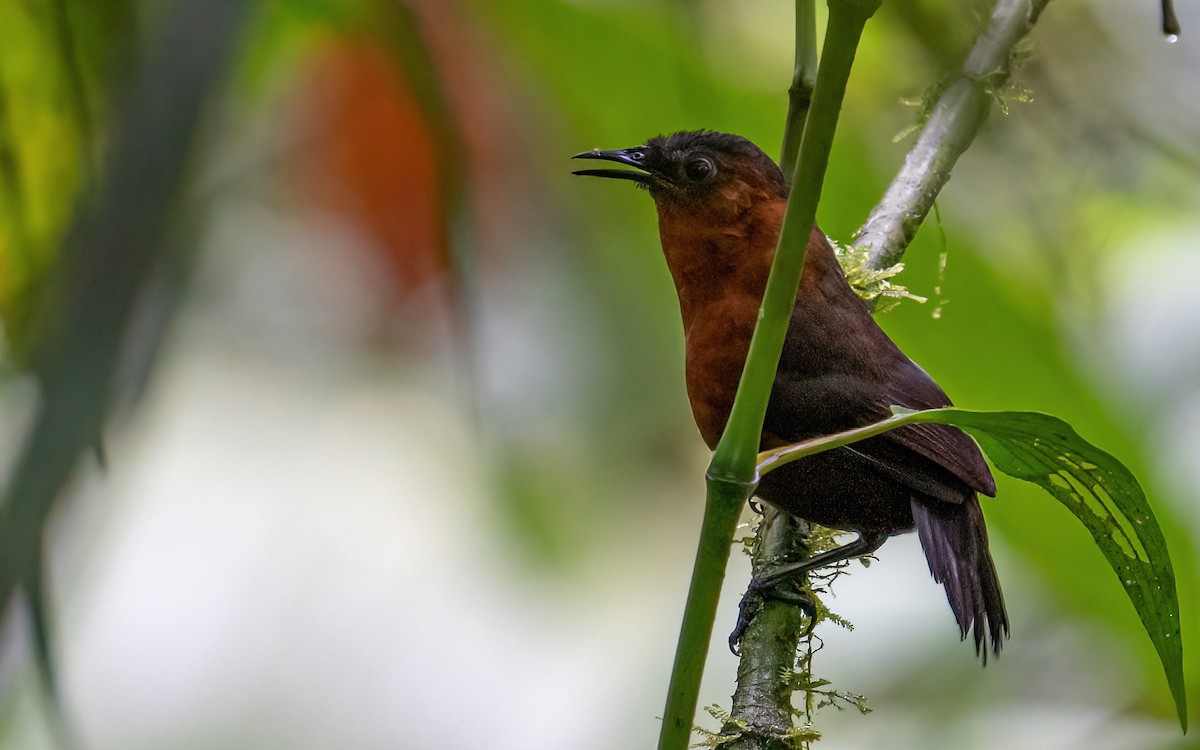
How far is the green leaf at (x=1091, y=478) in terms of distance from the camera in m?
0.87

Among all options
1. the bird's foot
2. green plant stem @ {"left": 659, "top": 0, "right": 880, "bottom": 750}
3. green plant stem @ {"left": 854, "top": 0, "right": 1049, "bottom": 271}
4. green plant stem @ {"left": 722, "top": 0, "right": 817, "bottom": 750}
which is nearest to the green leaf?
green plant stem @ {"left": 659, "top": 0, "right": 880, "bottom": 750}

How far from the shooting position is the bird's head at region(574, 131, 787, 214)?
1.83m

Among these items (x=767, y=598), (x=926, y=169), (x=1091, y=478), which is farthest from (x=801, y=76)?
(x=767, y=598)

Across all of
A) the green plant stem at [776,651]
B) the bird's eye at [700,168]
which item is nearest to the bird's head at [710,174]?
the bird's eye at [700,168]

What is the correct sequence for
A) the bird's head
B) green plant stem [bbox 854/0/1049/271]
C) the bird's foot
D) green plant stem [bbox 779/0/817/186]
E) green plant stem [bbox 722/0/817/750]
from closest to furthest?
green plant stem [bbox 779/0/817/186]
green plant stem [bbox 722/0/817/750]
green plant stem [bbox 854/0/1049/271]
the bird's foot
the bird's head

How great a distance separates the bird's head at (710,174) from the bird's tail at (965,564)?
60cm

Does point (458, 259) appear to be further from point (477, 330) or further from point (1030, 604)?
point (1030, 604)

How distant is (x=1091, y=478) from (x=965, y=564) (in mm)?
861

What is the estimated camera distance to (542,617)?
1.69m

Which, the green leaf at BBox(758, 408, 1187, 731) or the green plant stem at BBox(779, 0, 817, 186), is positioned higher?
the green plant stem at BBox(779, 0, 817, 186)

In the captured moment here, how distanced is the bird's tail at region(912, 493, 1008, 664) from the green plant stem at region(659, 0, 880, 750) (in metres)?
0.99

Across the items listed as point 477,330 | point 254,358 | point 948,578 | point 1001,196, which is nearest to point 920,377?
point 948,578

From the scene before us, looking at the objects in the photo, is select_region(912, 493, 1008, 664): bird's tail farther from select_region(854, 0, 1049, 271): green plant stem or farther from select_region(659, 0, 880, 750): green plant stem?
select_region(659, 0, 880, 750): green plant stem

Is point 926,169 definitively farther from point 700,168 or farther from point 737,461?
point 737,461
